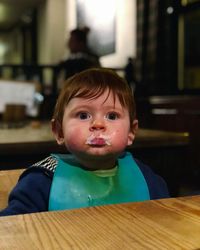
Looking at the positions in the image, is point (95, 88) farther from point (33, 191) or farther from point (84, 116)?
point (33, 191)

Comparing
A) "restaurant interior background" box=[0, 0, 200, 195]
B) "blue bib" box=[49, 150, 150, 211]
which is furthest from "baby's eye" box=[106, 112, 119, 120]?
"restaurant interior background" box=[0, 0, 200, 195]

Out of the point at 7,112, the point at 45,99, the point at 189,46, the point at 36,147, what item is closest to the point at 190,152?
the point at 189,46

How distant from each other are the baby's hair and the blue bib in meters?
0.13

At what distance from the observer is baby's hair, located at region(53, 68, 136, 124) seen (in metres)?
0.94

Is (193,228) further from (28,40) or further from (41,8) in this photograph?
(28,40)

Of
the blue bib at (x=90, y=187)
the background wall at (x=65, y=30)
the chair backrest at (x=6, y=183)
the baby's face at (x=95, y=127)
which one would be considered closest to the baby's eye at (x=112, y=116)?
the baby's face at (x=95, y=127)

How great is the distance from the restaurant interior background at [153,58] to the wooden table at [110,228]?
2826mm

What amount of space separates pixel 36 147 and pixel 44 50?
6.41 metres

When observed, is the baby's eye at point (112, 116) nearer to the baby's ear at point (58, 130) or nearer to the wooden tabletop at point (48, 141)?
the baby's ear at point (58, 130)

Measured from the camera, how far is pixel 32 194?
0.89m

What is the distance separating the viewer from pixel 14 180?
3.81ft

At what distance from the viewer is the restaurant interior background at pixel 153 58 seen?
4297mm

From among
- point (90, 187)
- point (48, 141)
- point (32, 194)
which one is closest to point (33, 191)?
point (32, 194)

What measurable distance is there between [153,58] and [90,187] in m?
4.53
